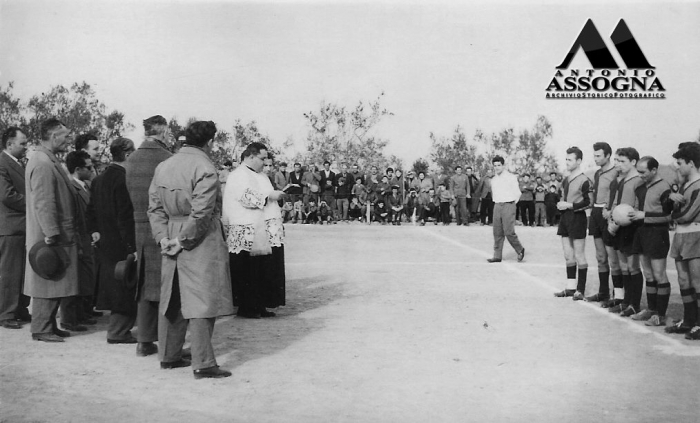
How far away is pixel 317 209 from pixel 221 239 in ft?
58.3

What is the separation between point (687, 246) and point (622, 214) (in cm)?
86

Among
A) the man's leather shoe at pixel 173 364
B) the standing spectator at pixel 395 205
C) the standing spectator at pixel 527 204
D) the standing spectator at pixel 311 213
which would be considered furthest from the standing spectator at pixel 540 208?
the man's leather shoe at pixel 173 364

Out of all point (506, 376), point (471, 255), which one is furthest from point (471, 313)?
point (471, 255)

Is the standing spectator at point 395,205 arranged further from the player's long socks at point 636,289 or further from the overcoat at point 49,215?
the overcoat at point 49,215

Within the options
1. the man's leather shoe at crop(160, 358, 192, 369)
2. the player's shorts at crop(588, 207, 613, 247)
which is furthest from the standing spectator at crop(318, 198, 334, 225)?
the man's leather shoe at crop(160, 358, 192, 369)

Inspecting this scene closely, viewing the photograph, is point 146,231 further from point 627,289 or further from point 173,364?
point 627,289

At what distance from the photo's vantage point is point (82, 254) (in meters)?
6.75

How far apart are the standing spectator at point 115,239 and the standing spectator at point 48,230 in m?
0.26

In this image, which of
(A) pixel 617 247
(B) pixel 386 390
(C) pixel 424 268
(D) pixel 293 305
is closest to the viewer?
(B) pixel 386 390

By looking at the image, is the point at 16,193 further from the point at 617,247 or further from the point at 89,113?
the point at 89,113

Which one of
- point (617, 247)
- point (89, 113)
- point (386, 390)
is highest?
point (89, 113)

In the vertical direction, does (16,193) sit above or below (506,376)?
above

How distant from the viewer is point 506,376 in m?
5.18

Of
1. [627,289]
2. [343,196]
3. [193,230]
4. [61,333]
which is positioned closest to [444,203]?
[343,196]
